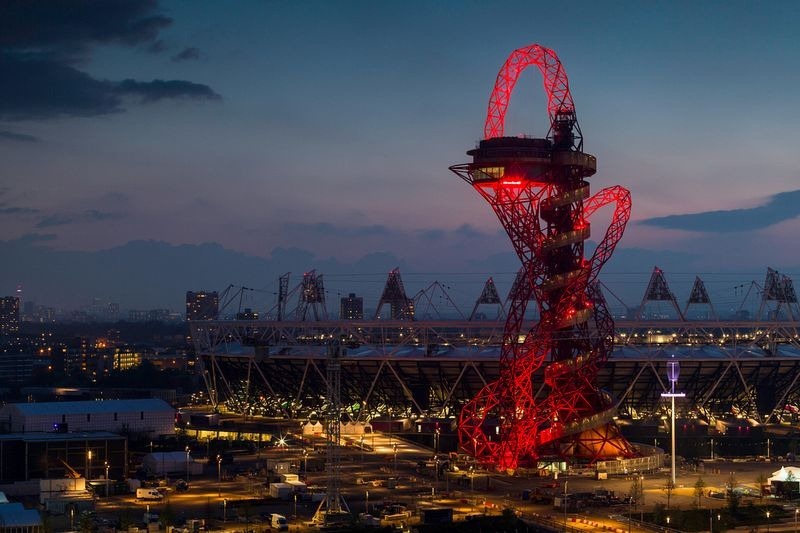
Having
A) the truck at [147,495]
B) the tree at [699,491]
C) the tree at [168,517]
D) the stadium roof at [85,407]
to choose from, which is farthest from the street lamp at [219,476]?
the tree at [699,491]

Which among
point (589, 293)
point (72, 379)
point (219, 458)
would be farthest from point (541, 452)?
point (72, 379)

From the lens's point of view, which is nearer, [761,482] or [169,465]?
[761,482]

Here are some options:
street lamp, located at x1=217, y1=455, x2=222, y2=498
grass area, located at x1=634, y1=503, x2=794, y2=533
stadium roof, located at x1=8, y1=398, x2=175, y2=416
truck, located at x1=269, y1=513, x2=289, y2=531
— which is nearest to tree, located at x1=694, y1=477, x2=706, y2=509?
grass area, located at x1=634, y1=503, x2=794, y2=533

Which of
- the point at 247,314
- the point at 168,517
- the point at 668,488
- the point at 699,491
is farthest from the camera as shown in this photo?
the point at 247,314

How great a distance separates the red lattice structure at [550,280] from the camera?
79.1 m

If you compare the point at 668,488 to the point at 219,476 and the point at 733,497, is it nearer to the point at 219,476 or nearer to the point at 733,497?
the point at 733,497

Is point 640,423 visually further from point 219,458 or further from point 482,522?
point 482,522

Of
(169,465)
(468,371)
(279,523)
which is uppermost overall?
(468,371)

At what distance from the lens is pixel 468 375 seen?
341ft

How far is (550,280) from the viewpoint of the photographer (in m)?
79.7

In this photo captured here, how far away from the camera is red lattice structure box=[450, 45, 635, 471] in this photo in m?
79.1

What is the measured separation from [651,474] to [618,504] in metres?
12.8

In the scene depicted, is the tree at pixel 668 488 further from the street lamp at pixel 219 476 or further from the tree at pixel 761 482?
the street lamp at pixel 219 476

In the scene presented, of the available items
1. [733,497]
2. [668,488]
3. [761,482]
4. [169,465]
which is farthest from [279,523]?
[761,482]
